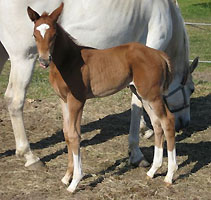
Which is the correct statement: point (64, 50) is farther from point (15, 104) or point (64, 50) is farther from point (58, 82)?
point (15, 104)

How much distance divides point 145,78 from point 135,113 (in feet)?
3.51

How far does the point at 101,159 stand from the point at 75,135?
1.08 metres

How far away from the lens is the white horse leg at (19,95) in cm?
481

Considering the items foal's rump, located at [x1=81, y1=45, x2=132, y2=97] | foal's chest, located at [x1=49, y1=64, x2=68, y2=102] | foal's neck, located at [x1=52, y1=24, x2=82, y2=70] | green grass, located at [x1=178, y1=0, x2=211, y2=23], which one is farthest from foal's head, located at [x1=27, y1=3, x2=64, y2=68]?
green grass, located at [x1=178, y1=0, x2=211, y2=23]

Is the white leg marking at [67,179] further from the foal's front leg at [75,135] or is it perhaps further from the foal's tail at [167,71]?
the foal's tail at [167,71]

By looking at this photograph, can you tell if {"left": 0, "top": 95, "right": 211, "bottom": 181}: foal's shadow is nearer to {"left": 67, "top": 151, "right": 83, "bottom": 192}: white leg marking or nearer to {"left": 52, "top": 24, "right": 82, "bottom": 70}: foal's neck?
{"left": 67, "top": 151, "right": 83, "bottom": 192}: white leg marking

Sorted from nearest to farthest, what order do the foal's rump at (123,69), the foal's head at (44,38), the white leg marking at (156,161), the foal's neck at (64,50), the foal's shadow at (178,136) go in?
the foal's head at (44,38) < the foal's neck at (64,50) < the foal's rump at (123,69) < the white leg marking at (156,161) < the foal's shadow at (178,136)

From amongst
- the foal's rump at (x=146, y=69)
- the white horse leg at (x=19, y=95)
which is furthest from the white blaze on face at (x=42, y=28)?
the white horse leg at (x=19, y=95)

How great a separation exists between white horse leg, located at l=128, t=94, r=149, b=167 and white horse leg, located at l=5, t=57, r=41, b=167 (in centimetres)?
100

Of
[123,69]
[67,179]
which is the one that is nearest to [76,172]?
A: [67,179]

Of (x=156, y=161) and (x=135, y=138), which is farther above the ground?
(x=156, y=161)

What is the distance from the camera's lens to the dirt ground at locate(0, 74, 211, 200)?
13.8ft

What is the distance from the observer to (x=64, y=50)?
3.92m

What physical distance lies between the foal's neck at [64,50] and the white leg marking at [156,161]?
1177mm
